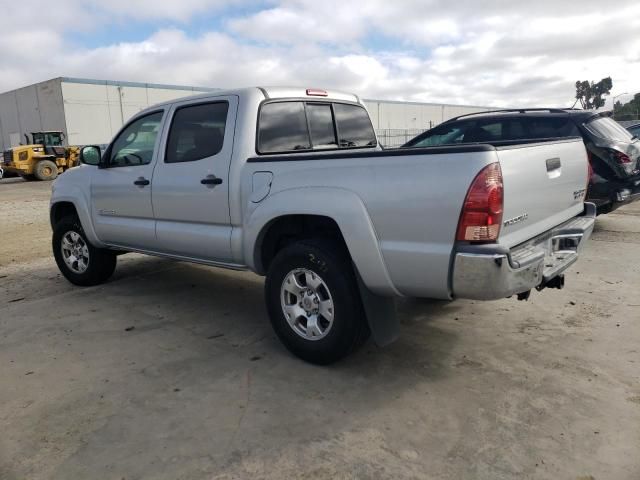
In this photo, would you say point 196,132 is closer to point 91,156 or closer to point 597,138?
point 91,156

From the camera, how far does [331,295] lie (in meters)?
3.47

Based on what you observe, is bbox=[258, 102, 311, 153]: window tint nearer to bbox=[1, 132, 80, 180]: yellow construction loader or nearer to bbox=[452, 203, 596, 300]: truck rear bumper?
bbox=[452, 203, 596, 300]: truck rear bumper

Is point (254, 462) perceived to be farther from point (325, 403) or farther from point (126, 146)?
point (126, 146)

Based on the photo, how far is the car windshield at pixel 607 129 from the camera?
23.4 ft

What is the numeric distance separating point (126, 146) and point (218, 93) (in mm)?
1427

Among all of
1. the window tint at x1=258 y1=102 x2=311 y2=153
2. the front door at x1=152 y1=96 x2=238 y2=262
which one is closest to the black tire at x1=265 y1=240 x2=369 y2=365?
the front door at x1=152 y1=96 x2=238 y2=262

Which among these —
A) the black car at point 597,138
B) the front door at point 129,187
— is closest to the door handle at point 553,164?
the front door at point 129,187

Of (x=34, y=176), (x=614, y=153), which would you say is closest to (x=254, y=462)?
(x=614, y=153)

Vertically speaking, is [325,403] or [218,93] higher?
[218,93]

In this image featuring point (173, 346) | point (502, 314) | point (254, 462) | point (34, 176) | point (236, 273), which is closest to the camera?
point (254, 462)

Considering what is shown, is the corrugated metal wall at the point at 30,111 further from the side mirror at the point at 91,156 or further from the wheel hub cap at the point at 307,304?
the wheel hub cap at the point at 307,304

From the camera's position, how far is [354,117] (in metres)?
5.21

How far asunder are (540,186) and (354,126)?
7.52 feet

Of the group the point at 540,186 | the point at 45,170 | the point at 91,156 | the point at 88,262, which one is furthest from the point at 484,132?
the point at 45,170
